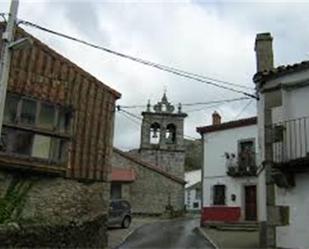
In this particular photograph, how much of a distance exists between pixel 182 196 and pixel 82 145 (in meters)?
20.5

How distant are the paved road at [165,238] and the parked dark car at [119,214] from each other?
82cm

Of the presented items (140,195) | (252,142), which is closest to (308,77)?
(252,142)

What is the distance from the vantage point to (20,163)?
15.9 m

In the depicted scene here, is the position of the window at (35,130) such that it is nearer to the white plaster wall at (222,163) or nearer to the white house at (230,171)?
the white house at (230,171)

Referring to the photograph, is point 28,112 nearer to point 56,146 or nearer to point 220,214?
point 56,146

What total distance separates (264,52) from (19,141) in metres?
7.95

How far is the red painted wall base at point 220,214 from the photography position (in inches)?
1128

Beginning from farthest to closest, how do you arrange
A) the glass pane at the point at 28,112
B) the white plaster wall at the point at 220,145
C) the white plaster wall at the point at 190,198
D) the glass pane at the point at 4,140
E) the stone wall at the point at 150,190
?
the white plaster wall at the point at 190,198 → the stone wall at the point at 150,190 → the white plaster wall at the point at 220,145 → the glass pane at the point at 28,112 → the glass pane at the point at 4,140

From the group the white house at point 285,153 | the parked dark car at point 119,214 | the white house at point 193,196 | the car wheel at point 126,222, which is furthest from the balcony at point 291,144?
the white house at point 193,196

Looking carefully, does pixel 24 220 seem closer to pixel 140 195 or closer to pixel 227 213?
pixel 227 213

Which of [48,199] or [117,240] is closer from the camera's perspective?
[48,199]

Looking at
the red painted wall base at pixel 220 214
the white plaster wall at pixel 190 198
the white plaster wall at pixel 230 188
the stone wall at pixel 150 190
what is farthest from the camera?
the white plaster wall at pixel 190 198

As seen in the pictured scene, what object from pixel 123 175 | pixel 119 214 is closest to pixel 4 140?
pixel 119 214

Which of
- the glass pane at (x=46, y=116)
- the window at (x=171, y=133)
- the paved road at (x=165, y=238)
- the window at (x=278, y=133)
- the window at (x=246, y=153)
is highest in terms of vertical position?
the window at (x=171, y=133)
